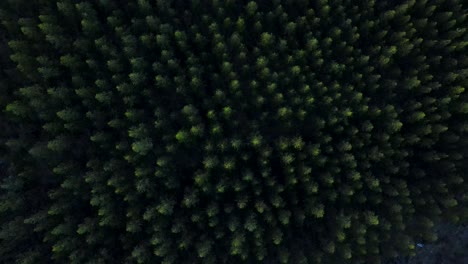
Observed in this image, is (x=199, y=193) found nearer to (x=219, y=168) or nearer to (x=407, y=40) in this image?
(x=219, y=168)

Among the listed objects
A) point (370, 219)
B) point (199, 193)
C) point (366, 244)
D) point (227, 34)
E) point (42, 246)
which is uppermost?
point (227, 34)

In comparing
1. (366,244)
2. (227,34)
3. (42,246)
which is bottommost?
(366,244)

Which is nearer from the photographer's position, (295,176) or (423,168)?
(295,176)

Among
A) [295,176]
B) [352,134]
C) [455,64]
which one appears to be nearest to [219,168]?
[295,176]

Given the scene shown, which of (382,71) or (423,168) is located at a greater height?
(382,71)

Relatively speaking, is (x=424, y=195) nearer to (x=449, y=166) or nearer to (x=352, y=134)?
(x=449, y=166)

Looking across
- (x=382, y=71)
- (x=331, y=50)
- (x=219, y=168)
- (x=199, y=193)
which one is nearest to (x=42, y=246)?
(x=199, y=193)
